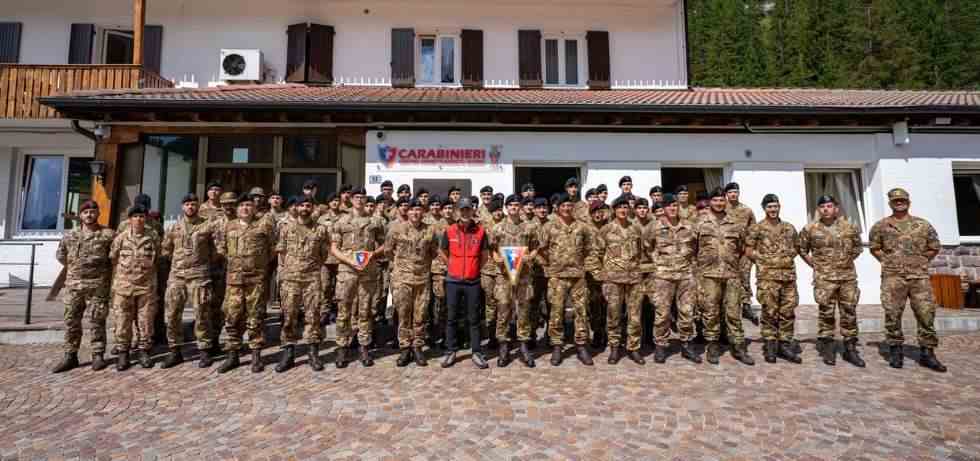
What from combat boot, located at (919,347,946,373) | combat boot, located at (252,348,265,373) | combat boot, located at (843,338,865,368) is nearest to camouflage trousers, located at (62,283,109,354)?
combat boot, located at (252,348,265,373)

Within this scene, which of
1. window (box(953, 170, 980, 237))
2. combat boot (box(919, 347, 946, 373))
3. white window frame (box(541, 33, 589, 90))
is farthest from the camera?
white window frame (box(541, 33, 589, 90))

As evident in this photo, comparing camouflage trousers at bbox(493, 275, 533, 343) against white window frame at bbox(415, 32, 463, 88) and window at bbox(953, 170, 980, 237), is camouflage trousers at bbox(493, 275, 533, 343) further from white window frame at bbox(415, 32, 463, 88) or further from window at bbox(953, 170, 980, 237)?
window at bbox(953, 170, 980, 237)

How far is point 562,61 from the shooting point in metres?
12.6

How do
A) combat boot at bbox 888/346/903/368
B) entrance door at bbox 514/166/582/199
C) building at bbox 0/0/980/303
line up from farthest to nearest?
entrance door at bbox 514/166/582/199
building at bbox 0/0/980/303
combat boot at bbox 888/346/903/368

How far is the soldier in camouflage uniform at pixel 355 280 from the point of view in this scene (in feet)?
17.2

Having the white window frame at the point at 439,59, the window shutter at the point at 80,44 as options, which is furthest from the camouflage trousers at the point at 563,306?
the window shutter at the point at 80,44

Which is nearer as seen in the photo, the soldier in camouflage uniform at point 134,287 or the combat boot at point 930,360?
the combat boot at point 930,360

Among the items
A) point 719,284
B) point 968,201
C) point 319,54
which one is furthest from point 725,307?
point 319,54

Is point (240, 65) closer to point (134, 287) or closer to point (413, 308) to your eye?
point (134, 287)

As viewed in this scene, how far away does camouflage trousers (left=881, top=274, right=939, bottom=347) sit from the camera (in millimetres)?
5121

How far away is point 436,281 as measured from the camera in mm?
6086

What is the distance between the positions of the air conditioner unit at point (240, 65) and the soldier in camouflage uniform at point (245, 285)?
7.66 metres

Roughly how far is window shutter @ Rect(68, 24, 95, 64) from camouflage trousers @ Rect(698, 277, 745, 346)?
49.9ft

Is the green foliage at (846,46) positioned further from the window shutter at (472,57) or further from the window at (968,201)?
the window shutter at (472,57)
